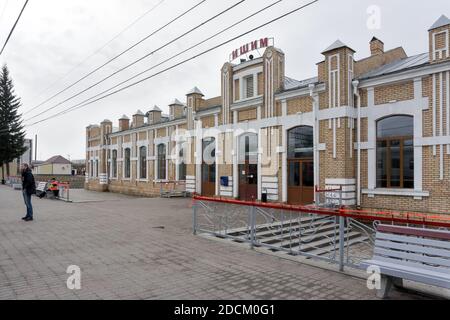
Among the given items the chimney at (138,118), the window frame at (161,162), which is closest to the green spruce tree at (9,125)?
the chimney at (138,118)

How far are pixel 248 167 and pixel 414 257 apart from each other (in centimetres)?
1294

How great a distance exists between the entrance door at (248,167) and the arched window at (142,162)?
11.6 meters

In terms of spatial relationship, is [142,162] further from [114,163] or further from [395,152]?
[395,152]

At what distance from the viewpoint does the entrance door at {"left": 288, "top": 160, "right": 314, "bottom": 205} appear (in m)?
14.4

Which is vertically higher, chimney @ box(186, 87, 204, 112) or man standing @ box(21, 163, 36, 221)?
chimney @ box(186, 87, 204, 112)

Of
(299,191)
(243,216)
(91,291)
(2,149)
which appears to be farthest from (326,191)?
(2,149)

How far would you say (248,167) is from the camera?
56.2 feet

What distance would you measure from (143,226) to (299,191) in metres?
7.65

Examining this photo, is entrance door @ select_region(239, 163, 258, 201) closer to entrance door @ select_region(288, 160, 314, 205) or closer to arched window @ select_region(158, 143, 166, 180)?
entrance door @ select_region(288, 160, 314, 205)

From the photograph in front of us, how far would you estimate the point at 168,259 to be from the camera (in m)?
6.21

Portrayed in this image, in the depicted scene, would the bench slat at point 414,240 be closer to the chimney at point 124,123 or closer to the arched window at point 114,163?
the chimney at point 124,123

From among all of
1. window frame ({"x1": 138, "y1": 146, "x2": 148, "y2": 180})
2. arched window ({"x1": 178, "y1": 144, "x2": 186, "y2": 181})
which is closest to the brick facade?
arched window ({"x1": 178, "y1": 144, "x2": 186, "y2": 181})

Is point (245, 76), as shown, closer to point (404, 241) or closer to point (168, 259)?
point (168, 259)

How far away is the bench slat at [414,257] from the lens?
13.3 ft
